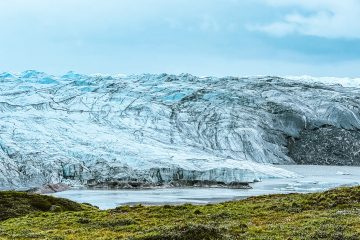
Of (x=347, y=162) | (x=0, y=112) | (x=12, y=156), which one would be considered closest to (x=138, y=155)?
(x=12, y=156)

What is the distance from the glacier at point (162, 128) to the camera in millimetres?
88875

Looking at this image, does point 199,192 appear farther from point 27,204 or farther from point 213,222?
point 213,222

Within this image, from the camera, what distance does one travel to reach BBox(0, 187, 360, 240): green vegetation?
19422 millimetres

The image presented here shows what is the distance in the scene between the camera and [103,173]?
294ft

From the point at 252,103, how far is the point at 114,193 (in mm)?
72857

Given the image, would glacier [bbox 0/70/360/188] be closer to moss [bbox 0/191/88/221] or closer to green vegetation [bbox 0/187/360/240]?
moss [bbox 0/191/88/221]

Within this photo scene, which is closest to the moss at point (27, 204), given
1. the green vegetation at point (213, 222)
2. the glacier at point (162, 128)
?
the green vegetation at point (213, 222)

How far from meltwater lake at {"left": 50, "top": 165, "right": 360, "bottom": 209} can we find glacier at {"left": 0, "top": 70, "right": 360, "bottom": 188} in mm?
5880

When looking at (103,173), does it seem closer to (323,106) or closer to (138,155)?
(138,155)

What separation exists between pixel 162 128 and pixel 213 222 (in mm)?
93749

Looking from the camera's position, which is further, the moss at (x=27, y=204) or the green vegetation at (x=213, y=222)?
the moss at (x=27, y=204)

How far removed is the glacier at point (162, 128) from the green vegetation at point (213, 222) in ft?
171

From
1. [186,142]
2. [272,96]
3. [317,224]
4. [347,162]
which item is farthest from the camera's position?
[272,96]

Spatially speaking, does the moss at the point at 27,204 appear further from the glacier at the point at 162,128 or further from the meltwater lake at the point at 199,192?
the glacier at the point at 162,128
